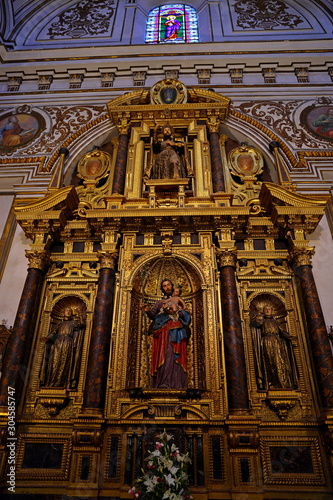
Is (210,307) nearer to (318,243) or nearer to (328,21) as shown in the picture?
(318,243)

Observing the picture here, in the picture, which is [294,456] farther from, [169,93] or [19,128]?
[19,128]

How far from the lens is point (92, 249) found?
7688 millimetres

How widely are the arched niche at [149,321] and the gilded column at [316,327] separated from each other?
1.65 metres

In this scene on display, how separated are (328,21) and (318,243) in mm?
8184

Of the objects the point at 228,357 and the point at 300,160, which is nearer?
the point at 228,357

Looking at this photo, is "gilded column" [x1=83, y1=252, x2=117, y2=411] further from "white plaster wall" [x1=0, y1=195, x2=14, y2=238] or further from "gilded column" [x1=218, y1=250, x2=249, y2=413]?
"white plaster wall" [x1=0, y1=195, x2=14, y2=238]

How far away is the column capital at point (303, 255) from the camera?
6.96 metres

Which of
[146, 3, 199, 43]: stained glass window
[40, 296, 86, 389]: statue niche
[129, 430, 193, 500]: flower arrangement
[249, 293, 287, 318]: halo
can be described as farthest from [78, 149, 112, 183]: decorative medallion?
[129, 430, 193, 500]: flower arrangement

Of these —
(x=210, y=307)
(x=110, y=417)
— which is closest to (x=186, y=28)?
(x=210, y=307)

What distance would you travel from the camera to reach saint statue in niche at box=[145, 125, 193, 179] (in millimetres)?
8406

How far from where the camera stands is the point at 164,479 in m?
4.52

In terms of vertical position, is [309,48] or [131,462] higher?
[309,48]

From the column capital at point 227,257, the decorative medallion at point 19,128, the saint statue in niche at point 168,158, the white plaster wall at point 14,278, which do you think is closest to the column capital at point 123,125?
the saint statue in niche at point 168,158

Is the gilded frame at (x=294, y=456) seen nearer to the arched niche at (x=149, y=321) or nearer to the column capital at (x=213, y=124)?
the arched niche at (x=149, y=321)
